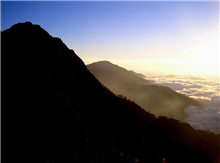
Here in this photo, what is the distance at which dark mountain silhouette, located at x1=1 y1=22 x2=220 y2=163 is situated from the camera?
6.22 meters

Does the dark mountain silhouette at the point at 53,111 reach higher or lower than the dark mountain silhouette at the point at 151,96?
higher

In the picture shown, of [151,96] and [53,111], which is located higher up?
[53,111]

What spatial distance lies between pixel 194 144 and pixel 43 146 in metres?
22.3

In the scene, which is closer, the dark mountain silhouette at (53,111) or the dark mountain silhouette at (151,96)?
the dark mountain silhouette at (53,111)

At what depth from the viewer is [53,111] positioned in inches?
283

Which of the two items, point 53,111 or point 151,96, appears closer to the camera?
point 53,111

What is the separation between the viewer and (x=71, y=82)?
33.2 ft

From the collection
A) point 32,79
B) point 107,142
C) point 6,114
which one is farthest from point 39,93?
point 107,142

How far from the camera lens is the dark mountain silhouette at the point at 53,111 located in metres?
6.22

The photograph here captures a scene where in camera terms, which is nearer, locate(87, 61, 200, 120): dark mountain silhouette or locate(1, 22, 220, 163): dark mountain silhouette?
locate(1, 22, 220, 163): dark mountain silhouette

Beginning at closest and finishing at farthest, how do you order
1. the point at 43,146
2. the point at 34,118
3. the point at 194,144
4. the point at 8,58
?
the point at 43,146, the point at 34,118, the point at 8,58, the point at 194,144

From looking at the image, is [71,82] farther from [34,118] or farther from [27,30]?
[27,30]

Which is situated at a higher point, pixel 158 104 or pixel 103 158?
pixel 103 158

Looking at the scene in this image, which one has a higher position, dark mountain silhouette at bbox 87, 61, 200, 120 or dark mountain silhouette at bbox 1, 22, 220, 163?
dark mountain silhouette at bbox 1, 22, 220, 163
